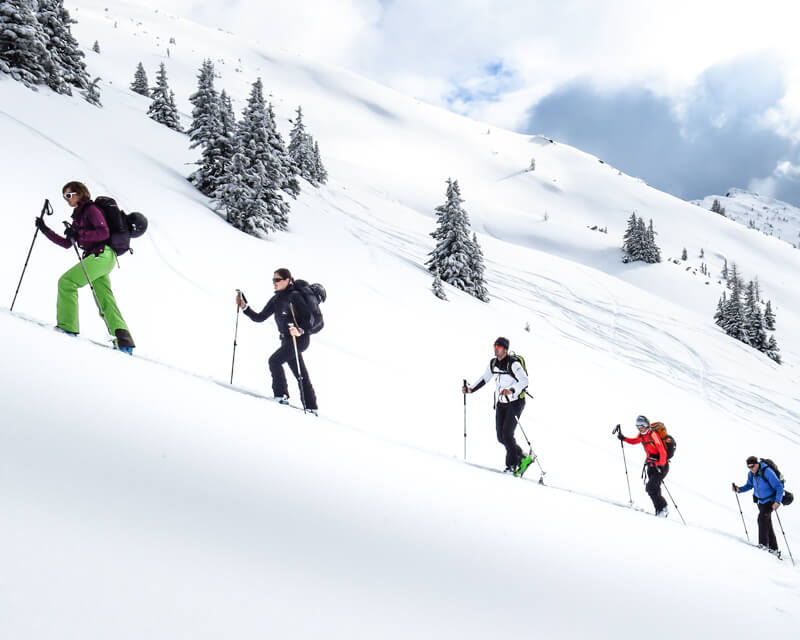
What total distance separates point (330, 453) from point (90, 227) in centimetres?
352

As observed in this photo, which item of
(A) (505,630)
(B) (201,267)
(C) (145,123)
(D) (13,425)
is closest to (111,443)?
(D) (13,425)

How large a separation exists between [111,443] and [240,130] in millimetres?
21459

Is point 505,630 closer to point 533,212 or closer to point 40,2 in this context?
point 40,2

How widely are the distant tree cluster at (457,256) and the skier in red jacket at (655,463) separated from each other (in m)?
19.8

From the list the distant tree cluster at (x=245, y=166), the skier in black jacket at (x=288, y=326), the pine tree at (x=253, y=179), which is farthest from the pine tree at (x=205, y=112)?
the skier in black jacket at (x=288, y=326)

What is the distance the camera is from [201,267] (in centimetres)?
1338

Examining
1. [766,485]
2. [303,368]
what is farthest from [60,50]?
[766,485]

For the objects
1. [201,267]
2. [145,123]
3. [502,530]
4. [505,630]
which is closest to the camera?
[505,630]

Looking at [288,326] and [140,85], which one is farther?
[140,85]

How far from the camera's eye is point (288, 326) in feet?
19.8

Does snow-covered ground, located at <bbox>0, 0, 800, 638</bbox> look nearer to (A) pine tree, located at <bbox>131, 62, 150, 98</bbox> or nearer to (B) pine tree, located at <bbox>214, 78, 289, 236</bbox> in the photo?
(B) pine tree, located at <bbox>214, 78, 289, 236</bbox>

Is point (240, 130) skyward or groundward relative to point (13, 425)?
skyward

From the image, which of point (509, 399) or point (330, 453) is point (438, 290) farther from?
point (330, 453)

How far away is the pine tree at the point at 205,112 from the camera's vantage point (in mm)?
22609
